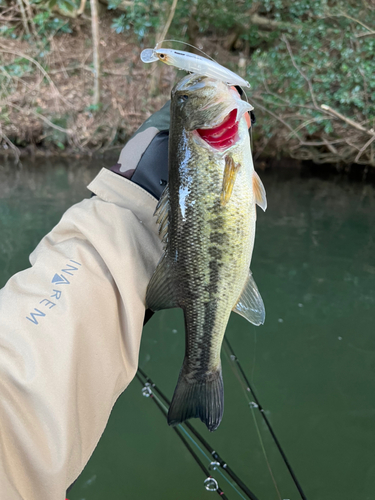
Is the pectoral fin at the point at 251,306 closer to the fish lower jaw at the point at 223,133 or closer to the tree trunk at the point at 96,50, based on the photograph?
the fish lower jaw at the point at 223,133

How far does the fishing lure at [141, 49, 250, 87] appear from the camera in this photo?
1059 mm

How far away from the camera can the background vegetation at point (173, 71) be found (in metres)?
6.76

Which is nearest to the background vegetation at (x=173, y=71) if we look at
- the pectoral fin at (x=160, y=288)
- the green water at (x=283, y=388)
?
the green water at (x=283, y=388)

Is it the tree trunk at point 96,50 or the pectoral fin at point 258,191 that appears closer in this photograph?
the pectoral fin at point 258,191

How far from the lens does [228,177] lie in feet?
4.06

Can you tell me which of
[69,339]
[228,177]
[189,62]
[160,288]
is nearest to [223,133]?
[228,177]

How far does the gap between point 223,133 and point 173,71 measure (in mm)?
8522

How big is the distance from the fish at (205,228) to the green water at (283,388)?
1233mm

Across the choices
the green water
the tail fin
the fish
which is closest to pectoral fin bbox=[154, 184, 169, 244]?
the fish

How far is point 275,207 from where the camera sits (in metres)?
6.48

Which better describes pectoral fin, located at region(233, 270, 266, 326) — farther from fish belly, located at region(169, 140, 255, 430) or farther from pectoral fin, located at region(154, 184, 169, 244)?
pectoral fin, located at region(154, 184, 169, 244)

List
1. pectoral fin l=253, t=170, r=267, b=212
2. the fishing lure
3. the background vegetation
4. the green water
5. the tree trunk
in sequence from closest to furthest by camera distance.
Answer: the fishing lure < pectoral fin l=253, t=170, r=267, b=212 < the green water < the background vegetation < the tree trunk

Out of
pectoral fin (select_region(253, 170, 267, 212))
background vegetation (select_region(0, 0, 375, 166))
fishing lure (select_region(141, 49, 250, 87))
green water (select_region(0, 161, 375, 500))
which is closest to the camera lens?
fishing lure (select_region(141, 49, 250, 87))

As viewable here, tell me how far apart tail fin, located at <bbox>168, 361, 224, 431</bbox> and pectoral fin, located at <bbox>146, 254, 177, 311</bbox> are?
0.93 feet
